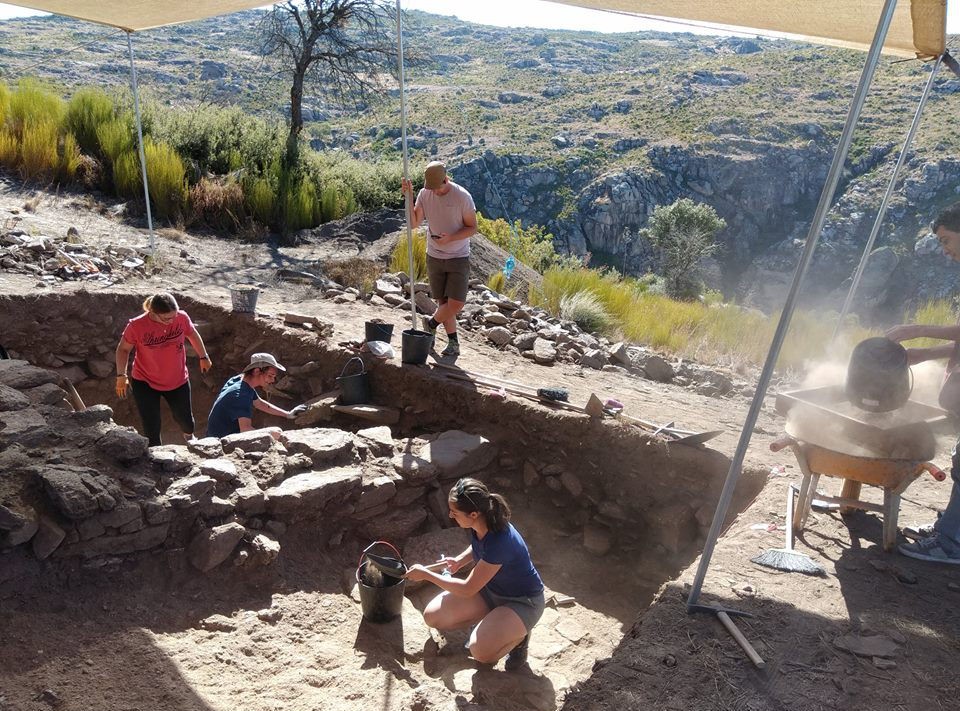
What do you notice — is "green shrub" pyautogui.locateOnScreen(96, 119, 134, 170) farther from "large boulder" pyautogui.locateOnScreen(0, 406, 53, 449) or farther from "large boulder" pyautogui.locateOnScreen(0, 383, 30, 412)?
"large boulder" pyautogui.locateOnScreen(0, 406, 53, 449)

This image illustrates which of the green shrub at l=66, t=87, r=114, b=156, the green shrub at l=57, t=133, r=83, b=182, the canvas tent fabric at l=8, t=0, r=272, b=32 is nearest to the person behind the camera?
the canvas tent fabric at l=8, t=0, r=272, b=32

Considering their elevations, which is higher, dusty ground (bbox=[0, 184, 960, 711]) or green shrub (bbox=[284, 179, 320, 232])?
green shrub (bbox=[284, 179, 320, 232])

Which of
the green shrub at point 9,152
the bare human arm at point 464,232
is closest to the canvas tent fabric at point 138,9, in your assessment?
the bare human arm at point 464,232

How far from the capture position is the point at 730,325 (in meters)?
9.31

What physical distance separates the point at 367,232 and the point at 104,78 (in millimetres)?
39303

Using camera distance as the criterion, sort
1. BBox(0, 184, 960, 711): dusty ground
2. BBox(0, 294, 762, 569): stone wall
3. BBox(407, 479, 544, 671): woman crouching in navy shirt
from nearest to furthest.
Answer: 1. BBox(0, 184, 960, 711): dusty ground
2. BBox(407, 479, 544, 671): woman crouching in navy shirt
3. BBox(0, 294, 762, 569): stone wall

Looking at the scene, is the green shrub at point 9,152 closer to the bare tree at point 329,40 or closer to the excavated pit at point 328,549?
the bare tree at point 329,40

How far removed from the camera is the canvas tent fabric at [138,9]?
6016 mm

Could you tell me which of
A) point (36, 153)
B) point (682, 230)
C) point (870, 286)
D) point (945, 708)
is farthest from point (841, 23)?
point (870, 286)

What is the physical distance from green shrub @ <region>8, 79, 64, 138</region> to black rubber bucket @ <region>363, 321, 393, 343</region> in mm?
7057

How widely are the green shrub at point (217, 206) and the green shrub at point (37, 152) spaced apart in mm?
1891

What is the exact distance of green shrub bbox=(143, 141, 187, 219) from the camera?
33.5 feet

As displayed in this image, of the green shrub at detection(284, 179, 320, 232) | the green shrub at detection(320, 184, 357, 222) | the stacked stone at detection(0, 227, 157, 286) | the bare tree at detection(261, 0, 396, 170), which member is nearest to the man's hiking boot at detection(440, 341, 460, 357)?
the stacked stone at detection(0, 227, 157, 286)

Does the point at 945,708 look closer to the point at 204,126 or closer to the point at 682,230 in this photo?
the point at 204,126
